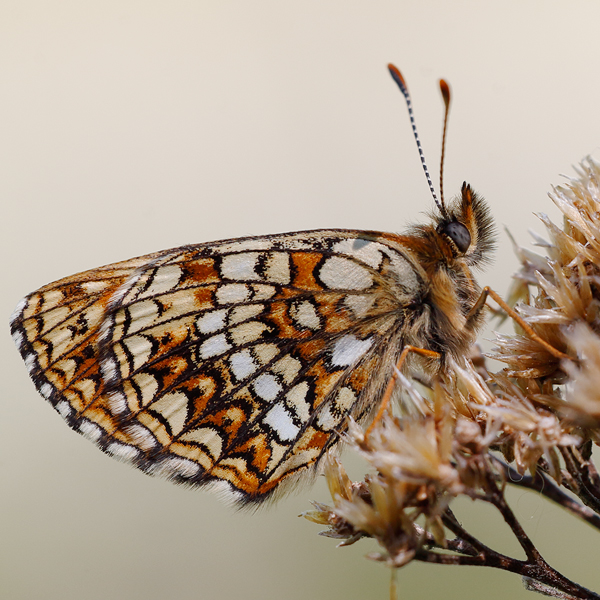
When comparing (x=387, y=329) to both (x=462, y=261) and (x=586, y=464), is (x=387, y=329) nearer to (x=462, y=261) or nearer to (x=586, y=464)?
(x=462, y=261)

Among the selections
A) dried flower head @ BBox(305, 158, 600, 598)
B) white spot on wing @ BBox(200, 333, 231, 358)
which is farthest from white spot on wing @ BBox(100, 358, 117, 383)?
dried flower head @ BBox(305, 158, 600, 598)

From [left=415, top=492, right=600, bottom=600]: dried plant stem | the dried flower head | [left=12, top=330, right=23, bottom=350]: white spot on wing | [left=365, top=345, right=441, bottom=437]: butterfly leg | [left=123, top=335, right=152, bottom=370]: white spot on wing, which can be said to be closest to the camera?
the dried flower head

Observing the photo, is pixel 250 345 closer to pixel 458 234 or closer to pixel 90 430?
pixel 90 430

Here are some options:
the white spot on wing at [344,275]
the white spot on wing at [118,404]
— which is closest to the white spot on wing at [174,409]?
the white spot on wing at [118,404]

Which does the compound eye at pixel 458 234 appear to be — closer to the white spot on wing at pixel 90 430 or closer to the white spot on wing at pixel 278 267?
the white spot on wing at pixel 278 267

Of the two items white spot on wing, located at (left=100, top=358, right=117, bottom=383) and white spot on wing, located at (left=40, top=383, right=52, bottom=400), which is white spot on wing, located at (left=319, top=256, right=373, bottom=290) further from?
white spot on wing, located at (left=40, top=383, right=52, bottom=400)

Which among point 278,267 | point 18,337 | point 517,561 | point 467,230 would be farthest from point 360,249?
point 18,337

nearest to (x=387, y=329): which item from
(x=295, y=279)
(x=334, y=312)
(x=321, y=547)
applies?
(x=334, y=312)
